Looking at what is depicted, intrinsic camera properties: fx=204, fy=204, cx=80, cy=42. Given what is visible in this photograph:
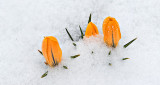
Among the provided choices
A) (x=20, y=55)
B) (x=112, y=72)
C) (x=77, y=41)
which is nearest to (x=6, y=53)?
(x=20, y=55)

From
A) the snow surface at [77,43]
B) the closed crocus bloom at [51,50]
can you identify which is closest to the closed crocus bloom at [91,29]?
the snow surface at [77,43]

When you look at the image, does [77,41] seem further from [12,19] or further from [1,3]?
[1,3]

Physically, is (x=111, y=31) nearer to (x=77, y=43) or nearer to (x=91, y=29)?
(x=91, y=29)

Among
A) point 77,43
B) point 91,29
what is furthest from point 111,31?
point 77,43

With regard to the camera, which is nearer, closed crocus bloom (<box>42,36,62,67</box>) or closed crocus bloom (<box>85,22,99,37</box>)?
closed crocus bloom (<box>42,36,62,67</box>)

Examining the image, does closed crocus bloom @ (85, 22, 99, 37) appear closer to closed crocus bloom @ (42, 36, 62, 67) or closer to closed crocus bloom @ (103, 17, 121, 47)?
closed crocus bloom @ (103, 17, 121, 47)

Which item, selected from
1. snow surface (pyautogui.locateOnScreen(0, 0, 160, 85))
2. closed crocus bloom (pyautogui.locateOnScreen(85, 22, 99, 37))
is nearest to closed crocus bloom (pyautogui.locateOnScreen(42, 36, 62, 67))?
snow surface (pyautogui.locateOnScreen(0, 0, 160, 85))
